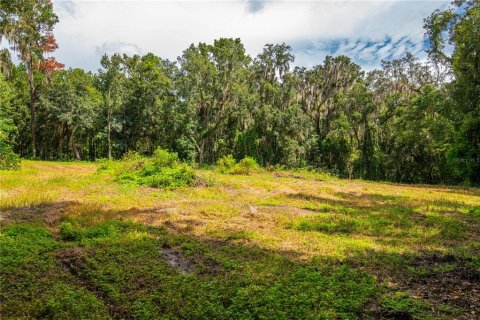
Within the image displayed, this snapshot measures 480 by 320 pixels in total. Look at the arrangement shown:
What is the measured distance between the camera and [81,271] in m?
6.42

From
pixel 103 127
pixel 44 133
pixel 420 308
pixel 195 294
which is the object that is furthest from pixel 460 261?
Answer: pixel 44 133

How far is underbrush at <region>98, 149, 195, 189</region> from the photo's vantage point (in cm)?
1746

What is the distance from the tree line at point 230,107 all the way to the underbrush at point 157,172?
1944 centimetres

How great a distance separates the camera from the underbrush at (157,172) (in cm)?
1746

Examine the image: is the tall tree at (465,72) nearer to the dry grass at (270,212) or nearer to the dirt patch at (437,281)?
the dry grass at (270,212)

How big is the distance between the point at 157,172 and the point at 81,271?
12.4m

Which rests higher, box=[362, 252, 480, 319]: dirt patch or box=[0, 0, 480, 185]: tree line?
box=[0, 0, 480, 185]: tree line

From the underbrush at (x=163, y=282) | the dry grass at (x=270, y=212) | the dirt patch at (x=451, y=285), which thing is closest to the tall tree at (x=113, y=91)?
the dry grass at (x=270, y=212)

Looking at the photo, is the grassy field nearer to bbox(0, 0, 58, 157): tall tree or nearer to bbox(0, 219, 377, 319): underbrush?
bbox(0, 219, 377, 319): underbrush

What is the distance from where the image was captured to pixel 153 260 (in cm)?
712

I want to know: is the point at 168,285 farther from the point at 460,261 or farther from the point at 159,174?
the point at 159,174

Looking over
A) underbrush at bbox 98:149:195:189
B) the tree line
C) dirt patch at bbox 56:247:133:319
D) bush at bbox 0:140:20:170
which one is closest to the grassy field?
dirt patch at bbox 56:247:133:319

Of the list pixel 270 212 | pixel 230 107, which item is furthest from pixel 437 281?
pixel 230 107

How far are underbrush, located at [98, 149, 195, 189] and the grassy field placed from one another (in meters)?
3.92
